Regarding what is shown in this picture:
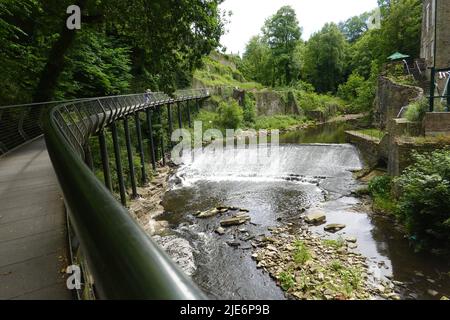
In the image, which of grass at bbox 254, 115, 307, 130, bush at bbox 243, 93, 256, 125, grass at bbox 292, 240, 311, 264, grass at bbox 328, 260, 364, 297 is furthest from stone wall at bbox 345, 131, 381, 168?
bush at bbox 243, 93, 256, 125

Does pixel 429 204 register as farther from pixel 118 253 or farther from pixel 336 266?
pixel 118 253

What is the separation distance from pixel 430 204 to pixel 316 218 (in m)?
3.75

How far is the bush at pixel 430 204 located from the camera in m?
8.45

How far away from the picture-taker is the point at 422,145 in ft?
36.4

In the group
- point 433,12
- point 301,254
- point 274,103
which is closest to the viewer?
point 301,254

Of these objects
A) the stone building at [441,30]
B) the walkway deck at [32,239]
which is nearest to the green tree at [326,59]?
the stone building at [441,30]

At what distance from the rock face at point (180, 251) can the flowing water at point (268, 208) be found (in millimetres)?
186

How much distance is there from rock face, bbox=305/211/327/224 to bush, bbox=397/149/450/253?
102 inches

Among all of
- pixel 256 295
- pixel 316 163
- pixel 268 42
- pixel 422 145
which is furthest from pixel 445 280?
pixel 268 42

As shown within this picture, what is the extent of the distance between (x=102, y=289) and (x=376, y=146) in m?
18.3

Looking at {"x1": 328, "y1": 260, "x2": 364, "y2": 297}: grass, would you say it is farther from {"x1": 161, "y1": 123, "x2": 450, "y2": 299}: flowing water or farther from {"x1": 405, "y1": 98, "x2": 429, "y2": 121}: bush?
{"x1": 405, "y1": 98, "x2": 429, "y2": 121}: bush

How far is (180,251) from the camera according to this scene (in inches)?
384

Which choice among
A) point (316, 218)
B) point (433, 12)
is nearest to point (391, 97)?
point (433, 12)
